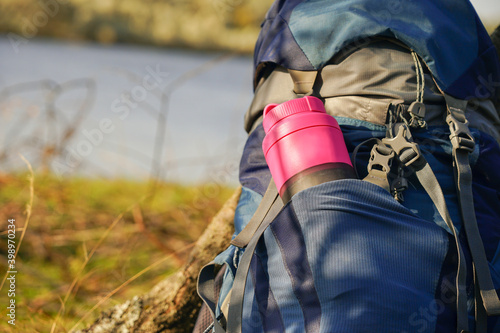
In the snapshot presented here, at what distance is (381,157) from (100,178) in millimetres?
3098

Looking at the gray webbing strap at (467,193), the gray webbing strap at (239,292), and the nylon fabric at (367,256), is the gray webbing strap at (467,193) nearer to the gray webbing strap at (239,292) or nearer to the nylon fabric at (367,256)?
the nylon fabric at (367,256)

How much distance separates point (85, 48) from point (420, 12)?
9.05 m

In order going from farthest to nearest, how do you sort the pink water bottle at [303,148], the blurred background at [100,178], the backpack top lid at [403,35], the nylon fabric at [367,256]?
the blurred background at [100,178] < the backpack top lid at [403,35] < the pink water bottle at [303,148] < the nylon fabric at [367,256]

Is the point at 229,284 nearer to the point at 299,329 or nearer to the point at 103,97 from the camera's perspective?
the point at 299,329

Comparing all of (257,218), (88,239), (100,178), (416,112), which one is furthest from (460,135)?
(100,178)

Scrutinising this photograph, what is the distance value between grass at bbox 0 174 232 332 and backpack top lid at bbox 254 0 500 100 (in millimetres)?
1239

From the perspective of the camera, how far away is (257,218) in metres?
1.20

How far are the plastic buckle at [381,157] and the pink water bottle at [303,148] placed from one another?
5 centimetres

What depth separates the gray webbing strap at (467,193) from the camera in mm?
1048

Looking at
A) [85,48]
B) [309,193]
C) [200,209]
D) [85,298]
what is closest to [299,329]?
[309,193]

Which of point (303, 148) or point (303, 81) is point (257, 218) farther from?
point (303, 81)

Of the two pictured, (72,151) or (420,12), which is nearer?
(420,12)

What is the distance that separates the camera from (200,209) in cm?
338

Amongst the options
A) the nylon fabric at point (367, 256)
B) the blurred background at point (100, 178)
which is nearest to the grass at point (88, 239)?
the blurred background at point (100, 178)
